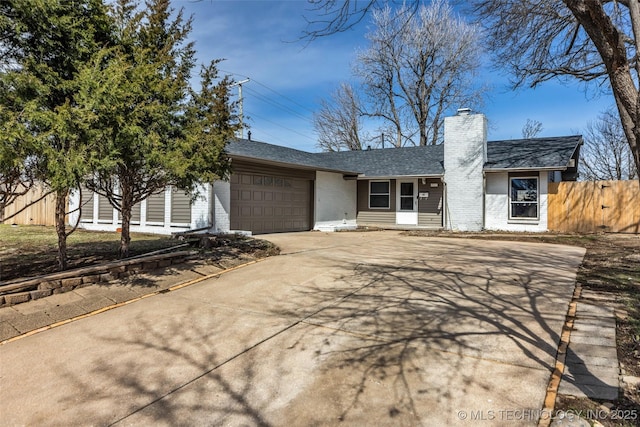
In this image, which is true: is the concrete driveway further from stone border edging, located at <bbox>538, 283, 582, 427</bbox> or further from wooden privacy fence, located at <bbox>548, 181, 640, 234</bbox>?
wooden privacy fence, located at <bbox>548, 181, 640, 234</bbox>

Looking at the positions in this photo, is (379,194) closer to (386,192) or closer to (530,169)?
(386,192)

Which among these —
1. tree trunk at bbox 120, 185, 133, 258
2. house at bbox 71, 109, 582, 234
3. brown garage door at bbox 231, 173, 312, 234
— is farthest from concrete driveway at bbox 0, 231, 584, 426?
house at bbox 71, 109, 582, 234

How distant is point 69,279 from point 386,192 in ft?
46.9

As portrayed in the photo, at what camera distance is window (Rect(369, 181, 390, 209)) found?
17.7 m

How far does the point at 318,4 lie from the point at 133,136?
2.94 m

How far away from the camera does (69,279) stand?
5133 millimetres

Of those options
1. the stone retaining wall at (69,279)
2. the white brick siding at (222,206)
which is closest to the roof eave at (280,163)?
the white brick siding at (222,206)

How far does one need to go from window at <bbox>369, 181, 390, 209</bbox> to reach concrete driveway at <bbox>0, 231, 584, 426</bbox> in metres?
11.9

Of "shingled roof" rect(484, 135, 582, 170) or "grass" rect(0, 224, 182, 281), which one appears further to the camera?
"shingled roof" rect(484, 135, 582, 170)

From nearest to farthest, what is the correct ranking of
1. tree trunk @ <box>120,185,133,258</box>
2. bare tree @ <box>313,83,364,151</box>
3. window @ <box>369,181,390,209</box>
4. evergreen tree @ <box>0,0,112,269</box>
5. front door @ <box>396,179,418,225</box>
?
evergreen tree @ <box>0,0,112,269</box>, tree trunk @ <box>120,185,133,258</box>, front door @ <box>396,179,418,225</box>, window @ <box>369,181,390,209</box>, bare tree @ <box>313,83,364,151</box>

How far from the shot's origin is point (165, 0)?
6234 mm

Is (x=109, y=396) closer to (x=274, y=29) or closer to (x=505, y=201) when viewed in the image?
(x=274, y=29)

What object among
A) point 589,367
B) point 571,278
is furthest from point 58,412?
point 571,278

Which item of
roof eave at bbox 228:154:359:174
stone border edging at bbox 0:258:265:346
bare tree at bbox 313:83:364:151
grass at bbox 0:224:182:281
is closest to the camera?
stone border edging at bbox 0:258:265:346
